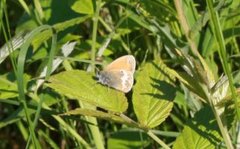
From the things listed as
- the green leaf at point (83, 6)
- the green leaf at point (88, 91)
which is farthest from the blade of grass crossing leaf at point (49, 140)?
the green leaf at point (88, 91)

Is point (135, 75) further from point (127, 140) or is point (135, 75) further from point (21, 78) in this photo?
point (21, 78)

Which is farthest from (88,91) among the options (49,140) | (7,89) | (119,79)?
(49,140)

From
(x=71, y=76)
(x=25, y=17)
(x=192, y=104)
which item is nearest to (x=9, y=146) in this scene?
(x=25, y=17)

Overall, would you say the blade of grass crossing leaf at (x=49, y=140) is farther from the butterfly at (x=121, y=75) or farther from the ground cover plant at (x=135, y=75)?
the butterfly at (x=121, y=75)

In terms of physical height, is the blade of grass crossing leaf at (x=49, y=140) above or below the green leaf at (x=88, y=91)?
below

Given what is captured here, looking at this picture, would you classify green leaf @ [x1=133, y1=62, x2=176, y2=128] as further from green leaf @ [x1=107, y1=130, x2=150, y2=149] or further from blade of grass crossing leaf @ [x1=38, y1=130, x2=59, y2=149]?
blade of grass crossing leaf @ [x1=38, y1=130, x2=59, y2=149]

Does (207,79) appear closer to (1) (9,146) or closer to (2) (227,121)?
(2) (227,121)
